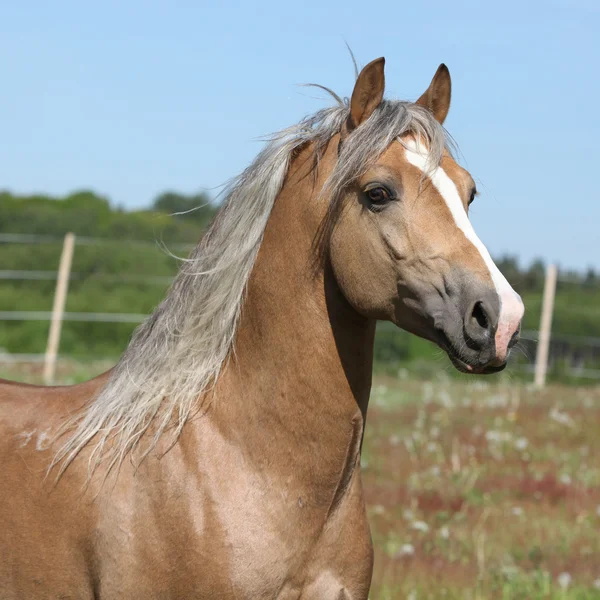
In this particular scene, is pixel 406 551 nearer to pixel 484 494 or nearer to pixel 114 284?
A: pixel 484 494

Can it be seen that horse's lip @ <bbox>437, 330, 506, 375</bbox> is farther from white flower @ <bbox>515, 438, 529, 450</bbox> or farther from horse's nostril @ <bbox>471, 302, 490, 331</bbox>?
white flower @ <bbox>515, 438, 529, 450</bbox>

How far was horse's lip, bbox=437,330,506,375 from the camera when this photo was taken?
8.01 ft

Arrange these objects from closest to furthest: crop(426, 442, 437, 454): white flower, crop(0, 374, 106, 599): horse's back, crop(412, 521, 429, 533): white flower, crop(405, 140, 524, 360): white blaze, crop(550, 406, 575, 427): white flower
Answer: crop(405, 140, 524, 360): white blaze < crop(0, 374, 106, 599): horse's back < crop(412, 521, 429, 533): white flower < crop(426, 442, 437, 454): white flower < crop(550, 406, 575, 427): white flower

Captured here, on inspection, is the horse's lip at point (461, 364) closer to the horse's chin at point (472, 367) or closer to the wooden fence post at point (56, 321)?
the horse's chin at point (472, 367)

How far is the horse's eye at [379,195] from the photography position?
102 inches

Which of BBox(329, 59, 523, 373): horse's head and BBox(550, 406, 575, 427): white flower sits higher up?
BBox(329, 59, 523, 373): horse's head

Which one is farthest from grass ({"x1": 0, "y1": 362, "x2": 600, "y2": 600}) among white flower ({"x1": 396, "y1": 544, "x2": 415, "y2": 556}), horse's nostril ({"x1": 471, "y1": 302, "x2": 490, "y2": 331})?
horse's nostril ({"x1": 471, "y1": 302, "x2": 490, "y2": 331})

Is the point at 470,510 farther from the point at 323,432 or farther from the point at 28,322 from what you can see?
the point at 28,322

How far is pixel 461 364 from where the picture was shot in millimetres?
2461

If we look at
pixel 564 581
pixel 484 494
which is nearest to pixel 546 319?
pixel 484 494

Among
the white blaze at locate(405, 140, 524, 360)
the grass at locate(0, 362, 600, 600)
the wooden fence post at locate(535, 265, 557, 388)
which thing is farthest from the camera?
the wooden fence post at locate(535, 265, 557, 388)

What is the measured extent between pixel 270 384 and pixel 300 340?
0.52ft

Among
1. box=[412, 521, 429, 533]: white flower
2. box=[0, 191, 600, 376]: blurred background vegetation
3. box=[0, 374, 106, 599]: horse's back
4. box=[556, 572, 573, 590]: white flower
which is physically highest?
box=[0, 374, 106, 599]: horse's back

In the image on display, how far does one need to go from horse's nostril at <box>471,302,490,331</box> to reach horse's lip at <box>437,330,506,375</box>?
0.34ft
